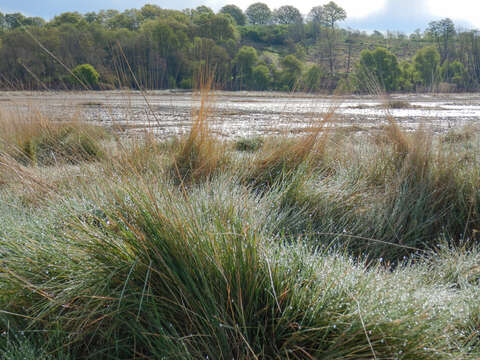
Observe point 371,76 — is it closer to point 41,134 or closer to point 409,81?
point 409,81

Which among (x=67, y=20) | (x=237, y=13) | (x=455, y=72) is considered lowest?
(x=455, y=72)

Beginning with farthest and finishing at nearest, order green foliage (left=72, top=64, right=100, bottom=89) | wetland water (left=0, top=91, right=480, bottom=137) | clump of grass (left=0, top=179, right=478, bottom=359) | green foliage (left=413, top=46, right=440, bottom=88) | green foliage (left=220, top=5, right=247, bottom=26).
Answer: green foliage (left=220, top=5, right=247, bottom=26), green foliage (left=413, top=46, right=440, bottom=88), wetland water (left=0, top=91, right=480, bottom=137), green foliage (left=72, top=64, right=100, bottom=89), clump of grass (left=0, top=179, right=478, bottom=359)

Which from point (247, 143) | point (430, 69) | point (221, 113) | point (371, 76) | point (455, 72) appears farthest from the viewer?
point (430, 69)

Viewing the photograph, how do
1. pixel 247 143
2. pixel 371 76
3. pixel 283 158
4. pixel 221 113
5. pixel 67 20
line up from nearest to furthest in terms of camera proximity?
pixel 283 158, pixel 371 76, pixel 221 113, pixel 247 143, pixel 67 20

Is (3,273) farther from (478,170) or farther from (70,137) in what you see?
(70,137)

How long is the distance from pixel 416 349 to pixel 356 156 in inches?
83.4

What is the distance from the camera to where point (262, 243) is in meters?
1.44

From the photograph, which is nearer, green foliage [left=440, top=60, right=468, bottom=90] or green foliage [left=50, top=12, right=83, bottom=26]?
green foliage [left=440, top=60, right=468, bottom=90]

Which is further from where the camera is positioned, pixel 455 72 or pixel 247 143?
pixel 247 143

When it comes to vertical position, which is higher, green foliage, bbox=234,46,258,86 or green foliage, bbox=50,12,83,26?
green foliage, bbox=50,12,83,26

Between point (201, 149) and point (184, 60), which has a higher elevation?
point (184, 60)

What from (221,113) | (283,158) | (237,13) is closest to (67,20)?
(221,113)

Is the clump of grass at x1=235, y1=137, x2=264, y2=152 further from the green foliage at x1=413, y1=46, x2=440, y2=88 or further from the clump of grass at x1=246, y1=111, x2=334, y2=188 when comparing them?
the green foliage at x1=413, y1=46, x2=440, y2=88

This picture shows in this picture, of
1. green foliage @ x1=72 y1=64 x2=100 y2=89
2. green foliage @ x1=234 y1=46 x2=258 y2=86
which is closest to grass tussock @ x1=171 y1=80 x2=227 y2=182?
green foliage @ x1=72 y1=64 x2=100 y2=89
